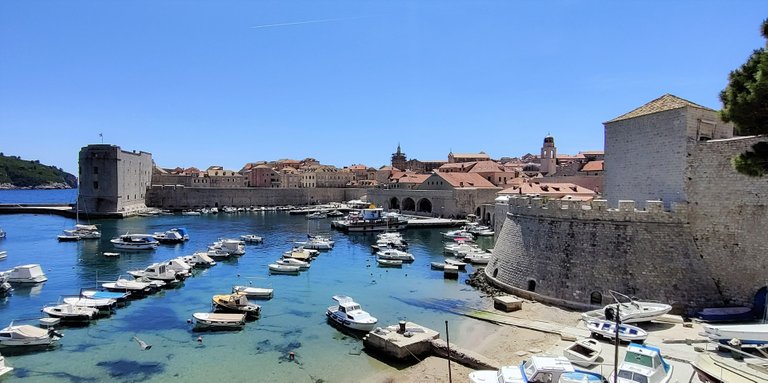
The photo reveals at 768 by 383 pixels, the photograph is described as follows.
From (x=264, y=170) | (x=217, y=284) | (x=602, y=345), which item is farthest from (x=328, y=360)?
(x=264, y=170)

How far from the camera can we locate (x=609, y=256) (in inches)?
780

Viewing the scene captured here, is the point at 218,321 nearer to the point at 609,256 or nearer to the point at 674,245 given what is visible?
the point at 609,256

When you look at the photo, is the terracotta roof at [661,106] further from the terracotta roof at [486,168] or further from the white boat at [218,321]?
the terracotta roof at [486,168]

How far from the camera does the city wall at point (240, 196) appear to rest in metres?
90.8

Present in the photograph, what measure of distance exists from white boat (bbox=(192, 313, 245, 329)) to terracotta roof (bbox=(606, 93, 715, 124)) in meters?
20.9

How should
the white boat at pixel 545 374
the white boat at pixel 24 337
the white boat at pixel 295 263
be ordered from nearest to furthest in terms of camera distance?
the white boat at pixel 545 374
the white boat at pixel 24 337
the white boat at pixel 295 263

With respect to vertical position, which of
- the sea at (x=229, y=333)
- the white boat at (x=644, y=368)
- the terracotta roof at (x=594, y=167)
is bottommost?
the sea at (x=229, y=333)

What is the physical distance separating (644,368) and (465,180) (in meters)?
60.4

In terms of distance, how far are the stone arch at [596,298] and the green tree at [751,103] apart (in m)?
9.90

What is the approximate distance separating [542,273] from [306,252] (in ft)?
72.1

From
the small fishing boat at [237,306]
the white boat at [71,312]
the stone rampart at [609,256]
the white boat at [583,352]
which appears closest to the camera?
the white boat at [583,352]

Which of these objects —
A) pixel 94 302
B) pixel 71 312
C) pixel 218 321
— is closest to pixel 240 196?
pixel 94 302

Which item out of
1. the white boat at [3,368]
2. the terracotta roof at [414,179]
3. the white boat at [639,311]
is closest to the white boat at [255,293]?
the white boat at [3,368]

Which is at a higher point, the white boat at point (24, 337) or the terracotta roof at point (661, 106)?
the terracotta roof at point (661, 106)
